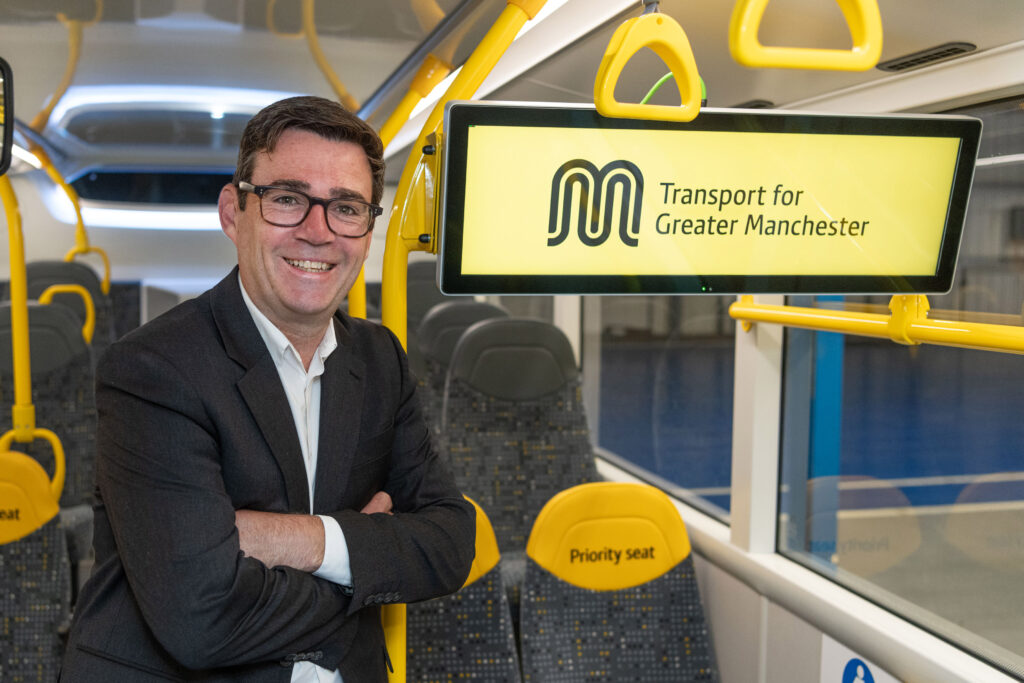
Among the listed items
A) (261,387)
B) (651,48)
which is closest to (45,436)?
(261,387)

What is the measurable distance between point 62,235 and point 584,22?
4.54 metres

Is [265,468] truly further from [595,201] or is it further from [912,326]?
[912,326]

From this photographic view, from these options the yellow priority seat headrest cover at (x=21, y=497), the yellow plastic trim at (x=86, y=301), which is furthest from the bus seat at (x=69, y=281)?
the yellow priority seat headrest cover at (x=21, y=497)

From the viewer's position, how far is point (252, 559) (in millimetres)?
1291

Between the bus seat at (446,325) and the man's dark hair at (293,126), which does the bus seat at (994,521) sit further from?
the bus seat at (446,325)

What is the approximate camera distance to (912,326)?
1.65 m

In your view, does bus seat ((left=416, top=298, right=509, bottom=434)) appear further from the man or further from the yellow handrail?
the man

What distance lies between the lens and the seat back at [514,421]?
328cm

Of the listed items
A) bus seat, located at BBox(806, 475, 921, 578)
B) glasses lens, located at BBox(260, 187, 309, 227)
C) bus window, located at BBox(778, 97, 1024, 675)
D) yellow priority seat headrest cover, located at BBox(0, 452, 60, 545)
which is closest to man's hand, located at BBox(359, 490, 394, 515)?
glasses lens, located at BBox(260, 187, 309, 227)

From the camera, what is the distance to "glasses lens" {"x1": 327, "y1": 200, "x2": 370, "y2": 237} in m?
1.42

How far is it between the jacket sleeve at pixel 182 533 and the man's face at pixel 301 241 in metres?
0.20

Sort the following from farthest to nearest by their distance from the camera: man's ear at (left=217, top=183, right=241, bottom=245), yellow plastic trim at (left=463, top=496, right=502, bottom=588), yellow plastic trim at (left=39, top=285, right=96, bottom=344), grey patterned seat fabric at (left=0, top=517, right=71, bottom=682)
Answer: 1. yellow plastic trim at (left=39, top=285, right=96, bottom=344)
2. grey patterned seat fabric at (left=0, top=517, right=71, bottom=682)
3. yellow plastic trim at (left=463, top=496, right=502, bottom=588)
4. man's ear at (left=217, top=183, right=241, bottom=245)

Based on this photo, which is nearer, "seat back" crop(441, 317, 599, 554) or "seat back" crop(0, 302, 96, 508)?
"seat back" crop(441, 317, 599, 554)

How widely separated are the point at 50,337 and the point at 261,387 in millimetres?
2725
